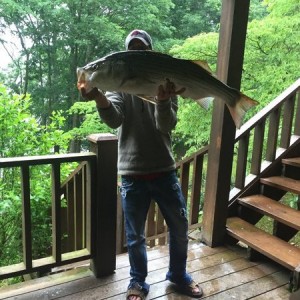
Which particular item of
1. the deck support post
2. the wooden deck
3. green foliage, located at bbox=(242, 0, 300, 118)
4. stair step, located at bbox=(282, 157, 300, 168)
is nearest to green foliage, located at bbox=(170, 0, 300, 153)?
green foliage, located at bbox=(242, 0, 300, 118)

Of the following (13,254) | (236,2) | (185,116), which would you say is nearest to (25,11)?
(185,116)

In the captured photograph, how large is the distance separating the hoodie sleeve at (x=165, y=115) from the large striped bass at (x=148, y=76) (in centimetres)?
6

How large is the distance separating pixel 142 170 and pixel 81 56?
35.6 ft

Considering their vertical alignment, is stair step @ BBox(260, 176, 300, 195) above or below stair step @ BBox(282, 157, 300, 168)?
below

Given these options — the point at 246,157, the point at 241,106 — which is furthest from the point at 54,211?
the point at 246,157

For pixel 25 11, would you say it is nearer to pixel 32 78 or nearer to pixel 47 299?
pixel 32 78

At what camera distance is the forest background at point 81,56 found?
4.24m

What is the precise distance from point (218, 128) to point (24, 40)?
10969 mm

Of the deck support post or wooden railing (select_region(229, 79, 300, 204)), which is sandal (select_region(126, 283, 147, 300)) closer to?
the deck support post

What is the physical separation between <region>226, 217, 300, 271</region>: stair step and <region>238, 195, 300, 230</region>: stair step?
0.15 m

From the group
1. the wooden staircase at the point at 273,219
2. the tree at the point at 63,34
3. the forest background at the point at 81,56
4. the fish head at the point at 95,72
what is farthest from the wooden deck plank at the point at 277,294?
the tree at the point at 63,34

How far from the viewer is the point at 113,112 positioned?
68.1 inches

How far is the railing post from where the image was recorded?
7.29 feet

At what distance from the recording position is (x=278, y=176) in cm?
345
